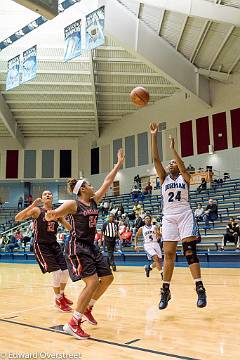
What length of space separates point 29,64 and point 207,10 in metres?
7.94

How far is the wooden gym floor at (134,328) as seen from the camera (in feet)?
10.2

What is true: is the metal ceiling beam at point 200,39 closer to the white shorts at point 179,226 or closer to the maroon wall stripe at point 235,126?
the maroon wall stripe at point 235,126

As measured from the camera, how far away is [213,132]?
23.2 m

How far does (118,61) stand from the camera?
21.2m

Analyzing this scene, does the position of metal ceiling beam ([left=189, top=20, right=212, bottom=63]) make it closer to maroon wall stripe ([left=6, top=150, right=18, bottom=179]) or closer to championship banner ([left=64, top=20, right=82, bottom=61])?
championship banner ([left=64, top=20, right=82, bottom=61])

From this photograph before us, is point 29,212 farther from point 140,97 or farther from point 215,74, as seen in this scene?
point 215,74

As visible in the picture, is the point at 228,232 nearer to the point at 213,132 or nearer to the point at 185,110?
the point at 213,132

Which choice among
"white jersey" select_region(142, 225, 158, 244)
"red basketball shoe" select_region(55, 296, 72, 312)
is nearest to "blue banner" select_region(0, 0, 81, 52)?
"white jersey" select_region(142, 225, 158, 244)

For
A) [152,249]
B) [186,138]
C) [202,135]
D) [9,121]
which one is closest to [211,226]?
[152,249]

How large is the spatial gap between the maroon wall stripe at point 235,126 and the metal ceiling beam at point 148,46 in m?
2.75

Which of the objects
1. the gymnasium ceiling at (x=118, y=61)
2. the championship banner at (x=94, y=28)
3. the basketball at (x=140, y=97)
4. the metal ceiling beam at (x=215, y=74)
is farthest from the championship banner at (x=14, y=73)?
the basketball at (x=140, y=97)

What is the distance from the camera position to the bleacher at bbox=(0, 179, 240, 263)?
1261 centimetres

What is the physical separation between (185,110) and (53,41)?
9316 millimetres

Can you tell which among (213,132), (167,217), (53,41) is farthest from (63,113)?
(167,217)
